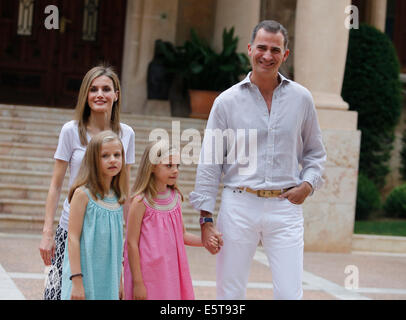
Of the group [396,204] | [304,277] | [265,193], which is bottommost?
[304,277]

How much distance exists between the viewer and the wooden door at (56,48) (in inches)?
514

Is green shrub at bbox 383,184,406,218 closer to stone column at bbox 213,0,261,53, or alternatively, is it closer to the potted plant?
the potted plant

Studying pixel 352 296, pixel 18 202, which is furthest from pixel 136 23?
pixel 352 296

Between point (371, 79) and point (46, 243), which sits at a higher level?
point (371, 79)

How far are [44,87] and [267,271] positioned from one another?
7.29m

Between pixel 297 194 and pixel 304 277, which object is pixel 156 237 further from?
pixel 304 277

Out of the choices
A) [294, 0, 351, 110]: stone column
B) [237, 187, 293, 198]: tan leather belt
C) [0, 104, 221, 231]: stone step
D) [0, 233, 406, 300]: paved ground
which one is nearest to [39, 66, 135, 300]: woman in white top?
[237, 187, 293, 198]: tan leather belt

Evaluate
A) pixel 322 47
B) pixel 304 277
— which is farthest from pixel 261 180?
pixel 322 47

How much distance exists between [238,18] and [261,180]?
→ 8529 millimetres

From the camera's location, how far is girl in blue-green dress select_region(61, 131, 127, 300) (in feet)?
11.3

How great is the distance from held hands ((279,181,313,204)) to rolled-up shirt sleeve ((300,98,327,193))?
6 centimetres

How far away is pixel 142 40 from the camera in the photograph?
42.1ft

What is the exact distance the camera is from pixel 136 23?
1292 centimetres

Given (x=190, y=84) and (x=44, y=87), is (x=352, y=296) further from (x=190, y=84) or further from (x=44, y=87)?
(x=44, y=87)
